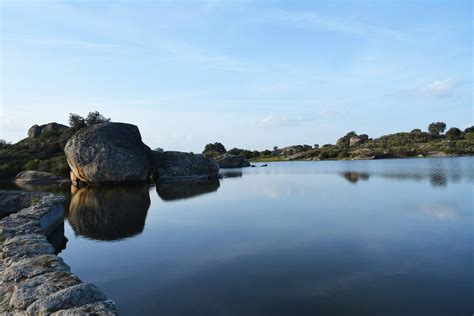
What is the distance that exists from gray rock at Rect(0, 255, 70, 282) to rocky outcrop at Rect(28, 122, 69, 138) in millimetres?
78040

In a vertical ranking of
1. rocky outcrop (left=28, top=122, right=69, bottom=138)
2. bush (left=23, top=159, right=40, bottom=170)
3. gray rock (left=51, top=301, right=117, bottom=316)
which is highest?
rocky outcrop (left=28, top=122, right=69, bottom=138)

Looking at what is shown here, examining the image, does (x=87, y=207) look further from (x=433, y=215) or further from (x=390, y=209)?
(x=433, y=215)

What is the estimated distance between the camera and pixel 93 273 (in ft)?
40.8

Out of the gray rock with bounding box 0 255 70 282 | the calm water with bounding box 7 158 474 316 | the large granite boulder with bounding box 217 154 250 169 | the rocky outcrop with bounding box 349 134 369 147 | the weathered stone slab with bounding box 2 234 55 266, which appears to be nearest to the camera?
the calm water with bounding box 7 158 474 316

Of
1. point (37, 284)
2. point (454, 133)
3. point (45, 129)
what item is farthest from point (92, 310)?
point (454, 133)

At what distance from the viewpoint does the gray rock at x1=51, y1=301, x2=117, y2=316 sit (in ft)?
23.1

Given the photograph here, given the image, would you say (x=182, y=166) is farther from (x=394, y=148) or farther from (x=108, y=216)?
(x=394, y=148)

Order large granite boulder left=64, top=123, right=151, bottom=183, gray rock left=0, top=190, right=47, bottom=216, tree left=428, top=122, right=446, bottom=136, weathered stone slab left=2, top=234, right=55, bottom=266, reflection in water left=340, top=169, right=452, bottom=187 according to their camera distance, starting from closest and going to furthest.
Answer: weathered stone slab left=2, top=234, right=55, bottom=266
gray rock left=0, top=190, right=47, bottom=216
reflection in water left=340, top=169, right=452, bottom=187
large granite boulder left=64, top=123, right=151, bottom=183
tree left=428, top=122, right=446, bottom=136

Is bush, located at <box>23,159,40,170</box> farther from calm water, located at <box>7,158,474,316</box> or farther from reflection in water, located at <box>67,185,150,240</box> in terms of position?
calm water, located at <box>7,158,474,316</box>

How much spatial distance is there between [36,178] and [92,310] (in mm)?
53182

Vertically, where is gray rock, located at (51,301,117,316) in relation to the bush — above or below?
below

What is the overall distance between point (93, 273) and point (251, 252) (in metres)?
5.43

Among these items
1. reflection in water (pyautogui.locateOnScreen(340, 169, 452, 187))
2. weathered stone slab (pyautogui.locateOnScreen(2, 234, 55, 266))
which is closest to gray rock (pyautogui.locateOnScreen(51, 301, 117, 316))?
weathered stone slab (pyautogui.locateOnScreen(2, 234, 55, 266))

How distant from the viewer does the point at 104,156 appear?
45969 millimetres
